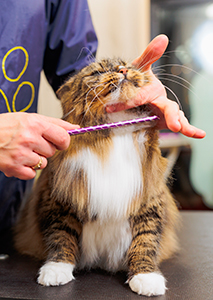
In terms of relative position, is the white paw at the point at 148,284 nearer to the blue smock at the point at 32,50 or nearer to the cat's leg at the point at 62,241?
the cat's leg at the point at 62,241

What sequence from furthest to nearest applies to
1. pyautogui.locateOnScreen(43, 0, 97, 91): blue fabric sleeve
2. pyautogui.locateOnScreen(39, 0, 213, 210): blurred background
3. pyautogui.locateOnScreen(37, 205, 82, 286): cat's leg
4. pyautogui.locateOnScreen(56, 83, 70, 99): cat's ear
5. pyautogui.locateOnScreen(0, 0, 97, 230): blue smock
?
pyautogui.locateOnScreen(39, 0, 213, 210): blurred background
pyautogui.locateOnScreen(43, 0, 97, 91): blue fabric sleeve
pyautogui.locateOnScreen(0, 0, 97, 230): blue smock
pyautogui.locateOnScreen(56, 83, 70, 99): cat's ear
pyautogui.locateOnScreen(37, 205, 82, 286): cat's leg

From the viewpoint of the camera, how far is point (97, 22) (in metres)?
2.04

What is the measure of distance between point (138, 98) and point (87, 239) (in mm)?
414

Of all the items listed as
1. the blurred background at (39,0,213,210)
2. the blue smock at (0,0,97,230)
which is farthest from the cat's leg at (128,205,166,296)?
the blurred background at (39,0,213,210)

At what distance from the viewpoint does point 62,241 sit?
80 centimetres

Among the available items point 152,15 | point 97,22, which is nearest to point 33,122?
point 97,22

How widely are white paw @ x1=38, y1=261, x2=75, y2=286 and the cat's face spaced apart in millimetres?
400

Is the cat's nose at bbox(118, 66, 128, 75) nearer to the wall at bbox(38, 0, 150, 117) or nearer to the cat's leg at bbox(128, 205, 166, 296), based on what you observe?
the cat's leg at bbox(128, 205, 166, 296)

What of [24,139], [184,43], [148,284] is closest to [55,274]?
[148,284]

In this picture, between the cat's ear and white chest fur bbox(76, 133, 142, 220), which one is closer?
white chest fur bbox(76, 133, 142, 220)

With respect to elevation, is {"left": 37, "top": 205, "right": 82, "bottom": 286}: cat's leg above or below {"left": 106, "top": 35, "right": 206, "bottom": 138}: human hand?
below

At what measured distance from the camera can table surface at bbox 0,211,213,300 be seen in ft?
2.22

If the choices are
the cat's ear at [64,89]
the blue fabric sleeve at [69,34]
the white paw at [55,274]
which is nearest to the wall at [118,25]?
the blue fabric sleeve at [69,34]

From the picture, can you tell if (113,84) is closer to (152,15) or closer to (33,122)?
(33,122)
